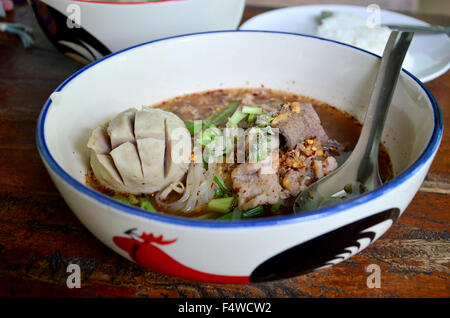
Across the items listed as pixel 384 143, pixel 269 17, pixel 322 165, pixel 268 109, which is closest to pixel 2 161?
pixel 268 109

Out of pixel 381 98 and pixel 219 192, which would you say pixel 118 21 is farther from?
pixel 381 98

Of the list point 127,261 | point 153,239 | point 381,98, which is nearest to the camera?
point 153,239

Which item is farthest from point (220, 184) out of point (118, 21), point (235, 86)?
point (118, 21)

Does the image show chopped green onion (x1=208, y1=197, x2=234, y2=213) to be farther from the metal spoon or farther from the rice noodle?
the metal spoon

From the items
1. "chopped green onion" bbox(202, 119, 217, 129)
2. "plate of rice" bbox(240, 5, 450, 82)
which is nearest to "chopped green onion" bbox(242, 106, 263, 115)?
"chopped green onion" bbox(202, 119, 217, 129)

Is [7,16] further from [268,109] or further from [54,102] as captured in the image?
[268,109]

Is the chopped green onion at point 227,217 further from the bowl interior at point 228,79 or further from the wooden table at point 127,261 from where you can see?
the bowl interior at point 228,79
